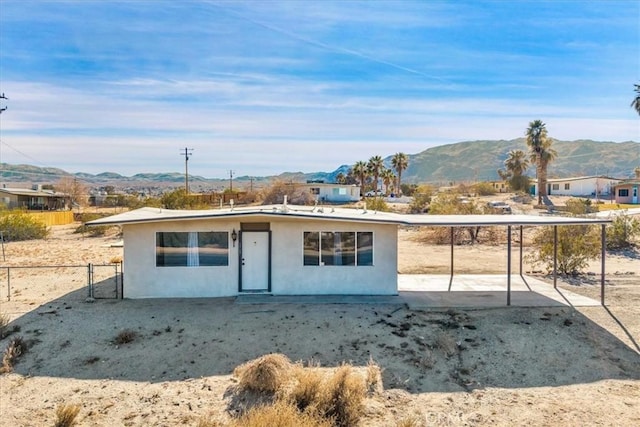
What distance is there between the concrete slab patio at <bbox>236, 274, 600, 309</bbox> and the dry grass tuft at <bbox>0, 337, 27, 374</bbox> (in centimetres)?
519

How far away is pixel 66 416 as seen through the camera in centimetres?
720

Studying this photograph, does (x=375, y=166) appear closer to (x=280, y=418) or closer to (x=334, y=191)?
(x=334, y=191)

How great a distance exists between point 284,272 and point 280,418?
7332mm

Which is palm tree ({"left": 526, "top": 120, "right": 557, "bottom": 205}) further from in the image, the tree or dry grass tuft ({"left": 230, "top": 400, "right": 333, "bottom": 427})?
dry grass tuft ({"left": 230, "top": 400, "right": 333, "bottom": 427})

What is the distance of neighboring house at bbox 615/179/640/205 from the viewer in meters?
52.4

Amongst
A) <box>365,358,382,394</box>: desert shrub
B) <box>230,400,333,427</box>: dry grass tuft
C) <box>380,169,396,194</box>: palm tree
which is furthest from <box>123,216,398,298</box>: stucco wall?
<box>380,169,396,194</box>: palm tree

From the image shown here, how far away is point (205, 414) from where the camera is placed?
7387 mm

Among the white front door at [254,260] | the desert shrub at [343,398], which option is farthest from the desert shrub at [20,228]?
the desert shrub at [343,398]

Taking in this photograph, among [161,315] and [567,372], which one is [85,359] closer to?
[161,315]

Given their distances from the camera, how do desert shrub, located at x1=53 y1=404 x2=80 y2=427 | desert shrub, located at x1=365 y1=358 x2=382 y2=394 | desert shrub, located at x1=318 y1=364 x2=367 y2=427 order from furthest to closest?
desert shrub, located at x1=365 y1=358 x2=382 y2=394
desert shrub, located at x1=318 y1=364 x2=367 y2=427
desert shrub, located at x1=53 y1=404 x2=80 y2=427

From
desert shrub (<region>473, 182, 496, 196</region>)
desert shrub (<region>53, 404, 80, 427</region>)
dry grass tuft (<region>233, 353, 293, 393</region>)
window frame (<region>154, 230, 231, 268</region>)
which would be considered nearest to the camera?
desert shrub (<region>53, 404, 80, 427</region>)

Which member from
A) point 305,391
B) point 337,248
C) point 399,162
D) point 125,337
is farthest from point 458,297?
point 399,162

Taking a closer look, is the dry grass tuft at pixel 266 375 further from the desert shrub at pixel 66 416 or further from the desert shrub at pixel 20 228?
the desert shrub at pixel 20 228

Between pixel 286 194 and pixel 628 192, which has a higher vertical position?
pixel 628 192
